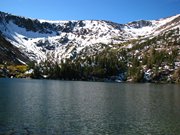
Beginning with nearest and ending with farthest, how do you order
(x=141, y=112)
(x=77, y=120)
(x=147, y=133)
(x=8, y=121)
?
1. (x=147, y=133)
2. (x=8, y=121)
3. (x=77, y=120)
4. (x=141, y=112)

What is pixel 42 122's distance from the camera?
7044cm

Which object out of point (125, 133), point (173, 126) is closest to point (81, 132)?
point (125, 133)

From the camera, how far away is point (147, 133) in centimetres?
6397

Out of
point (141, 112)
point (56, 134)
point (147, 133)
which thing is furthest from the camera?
point (141, 112)

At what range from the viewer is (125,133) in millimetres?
63031

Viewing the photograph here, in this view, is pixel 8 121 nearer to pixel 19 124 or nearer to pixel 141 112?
pixel 19 124

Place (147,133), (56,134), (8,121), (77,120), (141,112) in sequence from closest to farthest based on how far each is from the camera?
(56,134)
(147,133)
(8,121)
(77,120)
(141,112)

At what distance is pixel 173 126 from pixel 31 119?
112 ft

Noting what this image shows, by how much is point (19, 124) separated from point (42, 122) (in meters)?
5.62

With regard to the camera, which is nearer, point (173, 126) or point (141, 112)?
point (173, 126)

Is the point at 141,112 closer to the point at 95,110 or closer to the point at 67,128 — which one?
the point at 95,110

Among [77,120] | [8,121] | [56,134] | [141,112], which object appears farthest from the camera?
[141,112]

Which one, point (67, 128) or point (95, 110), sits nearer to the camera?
point (67, 128)

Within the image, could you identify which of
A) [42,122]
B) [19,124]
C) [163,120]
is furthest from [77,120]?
[163,120]
